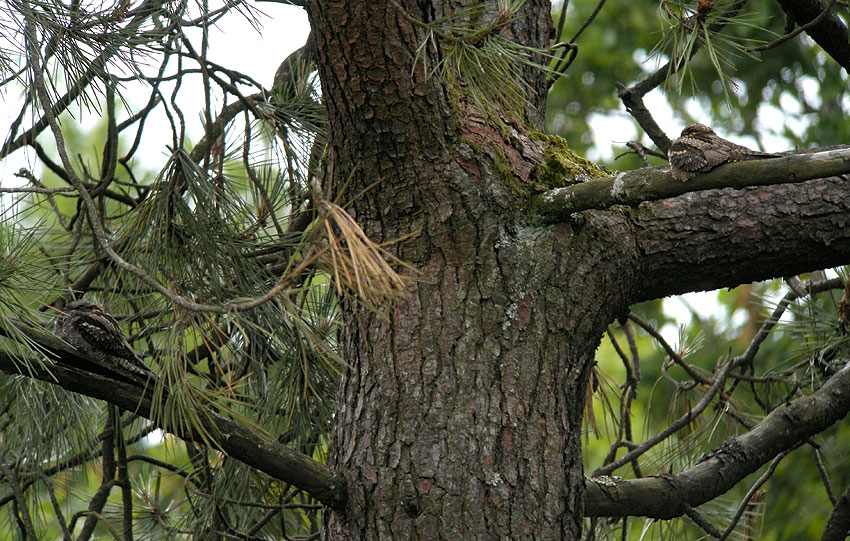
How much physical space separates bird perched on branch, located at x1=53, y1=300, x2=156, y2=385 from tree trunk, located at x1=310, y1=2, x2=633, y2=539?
407mm

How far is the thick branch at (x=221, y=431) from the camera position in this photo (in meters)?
1.42

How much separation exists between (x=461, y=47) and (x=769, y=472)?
1315 mm

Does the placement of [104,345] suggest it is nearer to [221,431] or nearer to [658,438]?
[221,431]

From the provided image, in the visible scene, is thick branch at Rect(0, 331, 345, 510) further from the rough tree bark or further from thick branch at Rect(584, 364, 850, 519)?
thick branch at Rect(584, 364, 850, 519)

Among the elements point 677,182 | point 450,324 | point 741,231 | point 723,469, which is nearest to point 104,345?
point 450,324

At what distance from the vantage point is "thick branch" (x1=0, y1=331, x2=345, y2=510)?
1421 millimetres

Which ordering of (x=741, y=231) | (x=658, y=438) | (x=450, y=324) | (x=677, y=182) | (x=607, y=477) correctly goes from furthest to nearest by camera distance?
(x=658, y=438)
(x=607, y=477)
(x=741, y=231)
(x=450, y=324)
(x=677, y=182)

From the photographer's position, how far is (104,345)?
146 centimetres

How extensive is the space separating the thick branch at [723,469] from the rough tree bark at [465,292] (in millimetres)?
197

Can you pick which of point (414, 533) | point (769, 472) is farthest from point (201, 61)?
point (769, 472)

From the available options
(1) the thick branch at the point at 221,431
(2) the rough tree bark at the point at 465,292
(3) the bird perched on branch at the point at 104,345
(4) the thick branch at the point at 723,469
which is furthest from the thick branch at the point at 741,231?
(3) the bird perched on branch at the point at 104,345

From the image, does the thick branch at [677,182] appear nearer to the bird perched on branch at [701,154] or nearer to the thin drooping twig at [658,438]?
the bird perched on branch at [701,154]

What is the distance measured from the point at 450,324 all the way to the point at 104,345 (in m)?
0.64

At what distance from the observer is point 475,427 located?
1465 mm
